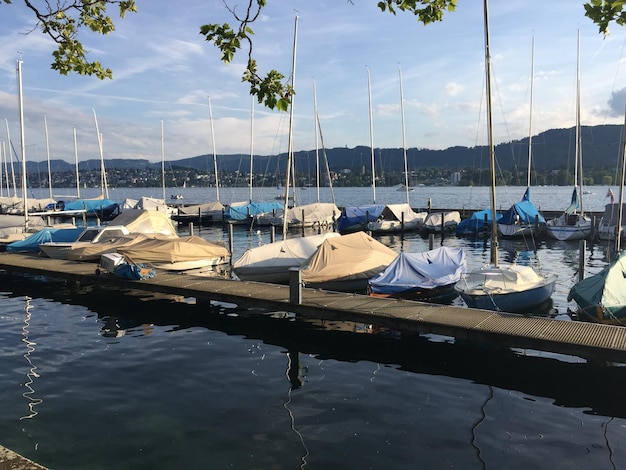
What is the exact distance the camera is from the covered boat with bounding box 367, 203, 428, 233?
4719 cm

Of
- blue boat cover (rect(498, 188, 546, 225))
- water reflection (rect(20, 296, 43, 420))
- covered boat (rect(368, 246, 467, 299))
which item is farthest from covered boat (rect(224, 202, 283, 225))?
water reflection (rect(20, 296, 43, 420))

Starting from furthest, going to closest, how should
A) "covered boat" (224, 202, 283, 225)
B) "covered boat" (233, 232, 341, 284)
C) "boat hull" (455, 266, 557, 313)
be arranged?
"covered boat" (224, 202, 283, 225)
"covered boat" (233, 232, 341, 284)
"boat hull" (455, 266, 557, 313)

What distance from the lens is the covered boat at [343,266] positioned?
18781 millimetres

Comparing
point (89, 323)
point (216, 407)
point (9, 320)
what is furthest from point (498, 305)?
point (9, 320)

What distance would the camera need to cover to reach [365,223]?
48625 millimetres

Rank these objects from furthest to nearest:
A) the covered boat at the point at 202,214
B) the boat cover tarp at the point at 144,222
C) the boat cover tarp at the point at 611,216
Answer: the covered boat at the point at 202,214 < the boat cover tarp at the point at 611,216 < the boat cover tarp at the point at 144,222

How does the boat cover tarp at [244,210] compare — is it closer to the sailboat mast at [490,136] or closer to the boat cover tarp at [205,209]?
the boat cover tarp at [205,209]

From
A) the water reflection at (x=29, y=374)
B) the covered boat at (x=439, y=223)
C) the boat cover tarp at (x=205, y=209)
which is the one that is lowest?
the water reflection at (x=29, y=374)

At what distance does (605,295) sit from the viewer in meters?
13.7

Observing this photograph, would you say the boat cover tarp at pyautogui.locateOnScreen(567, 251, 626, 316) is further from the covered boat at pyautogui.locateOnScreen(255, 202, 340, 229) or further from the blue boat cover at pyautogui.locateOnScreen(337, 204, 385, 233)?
the covered boat at pyautogui.locateOnScreen(255, 202, 340, 229)

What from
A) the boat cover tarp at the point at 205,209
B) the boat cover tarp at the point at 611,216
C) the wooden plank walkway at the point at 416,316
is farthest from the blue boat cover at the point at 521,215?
the boat cover tarp at the point at 205,209

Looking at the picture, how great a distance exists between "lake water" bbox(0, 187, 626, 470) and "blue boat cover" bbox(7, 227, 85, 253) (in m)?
12.5

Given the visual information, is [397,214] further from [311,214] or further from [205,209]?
[205,209]

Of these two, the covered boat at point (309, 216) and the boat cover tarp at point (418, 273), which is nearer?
the boat cover tarp at point (418, 273)
